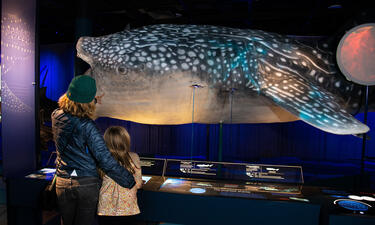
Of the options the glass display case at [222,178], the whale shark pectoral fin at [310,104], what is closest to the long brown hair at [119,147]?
the glass display case at [222,178]

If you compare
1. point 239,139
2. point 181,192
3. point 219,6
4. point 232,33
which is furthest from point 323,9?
point 181,192

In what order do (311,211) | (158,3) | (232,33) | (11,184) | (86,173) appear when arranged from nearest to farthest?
(86,173), (311,211), (11,184), (232,33), (158,3)

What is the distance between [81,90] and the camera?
4.25 feet

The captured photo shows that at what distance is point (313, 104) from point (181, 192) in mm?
1291

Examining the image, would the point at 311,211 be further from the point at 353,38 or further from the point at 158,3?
the point at 158,3

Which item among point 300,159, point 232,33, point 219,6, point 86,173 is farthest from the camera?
point 300,159

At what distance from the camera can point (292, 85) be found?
2.18 meters

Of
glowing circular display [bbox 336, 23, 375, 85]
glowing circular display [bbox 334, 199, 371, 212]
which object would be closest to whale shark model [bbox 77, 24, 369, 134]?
glowing circular display [bbox 336, 23, 375, 85]

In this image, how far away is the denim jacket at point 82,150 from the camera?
1321 mm

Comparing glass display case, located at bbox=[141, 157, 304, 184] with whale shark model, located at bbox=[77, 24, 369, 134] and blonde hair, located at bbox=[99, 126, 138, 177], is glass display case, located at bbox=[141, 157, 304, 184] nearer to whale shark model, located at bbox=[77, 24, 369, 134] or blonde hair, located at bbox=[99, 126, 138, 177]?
whale shark model, located at bbox=[77, 24, 369, 134]

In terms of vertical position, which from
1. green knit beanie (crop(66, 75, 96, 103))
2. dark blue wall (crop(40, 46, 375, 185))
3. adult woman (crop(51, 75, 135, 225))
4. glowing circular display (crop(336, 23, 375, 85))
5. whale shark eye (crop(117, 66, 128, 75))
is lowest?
dark blue wall (crop(40, 46, 375, 185))

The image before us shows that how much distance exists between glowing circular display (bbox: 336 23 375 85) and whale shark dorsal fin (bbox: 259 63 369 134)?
0.36 meters

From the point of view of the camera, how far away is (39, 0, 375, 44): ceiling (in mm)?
3258

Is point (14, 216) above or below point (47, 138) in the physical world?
below
